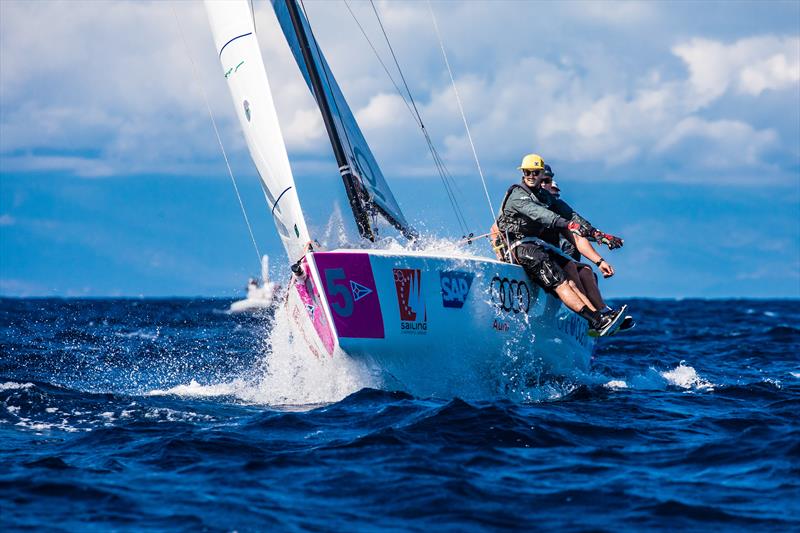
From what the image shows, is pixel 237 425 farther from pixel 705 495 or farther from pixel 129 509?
pixel 705 495

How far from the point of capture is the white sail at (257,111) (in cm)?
829

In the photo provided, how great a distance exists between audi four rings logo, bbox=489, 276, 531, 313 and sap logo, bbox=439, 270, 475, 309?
286mm

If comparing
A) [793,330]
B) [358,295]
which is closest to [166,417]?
[358,295]

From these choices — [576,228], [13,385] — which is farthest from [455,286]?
[13,385]

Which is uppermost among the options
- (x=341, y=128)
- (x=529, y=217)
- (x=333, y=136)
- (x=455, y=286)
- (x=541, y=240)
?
(x=341, y=128)

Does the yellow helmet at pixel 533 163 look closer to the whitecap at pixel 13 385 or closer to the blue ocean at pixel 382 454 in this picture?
the blue ocean at pixel 382 454

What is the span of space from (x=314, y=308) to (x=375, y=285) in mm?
620

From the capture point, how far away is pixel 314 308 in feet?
25.9

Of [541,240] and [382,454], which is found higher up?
[541,240]

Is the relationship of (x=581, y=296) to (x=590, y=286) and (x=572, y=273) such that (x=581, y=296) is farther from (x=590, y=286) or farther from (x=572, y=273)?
(x=590, y=286)

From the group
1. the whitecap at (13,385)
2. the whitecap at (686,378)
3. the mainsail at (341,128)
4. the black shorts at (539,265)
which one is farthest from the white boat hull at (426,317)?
the whitecap at (13,385)

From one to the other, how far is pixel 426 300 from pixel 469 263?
1.74 feet

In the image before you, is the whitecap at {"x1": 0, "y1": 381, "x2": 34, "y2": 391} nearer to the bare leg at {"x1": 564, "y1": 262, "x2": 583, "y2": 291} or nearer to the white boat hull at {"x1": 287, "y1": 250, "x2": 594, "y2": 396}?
the white boat hull at {"x1": 287, "y1": 250, "x2": 594, "y2": 396}

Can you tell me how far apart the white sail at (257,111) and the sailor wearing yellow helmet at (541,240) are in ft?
6.54
